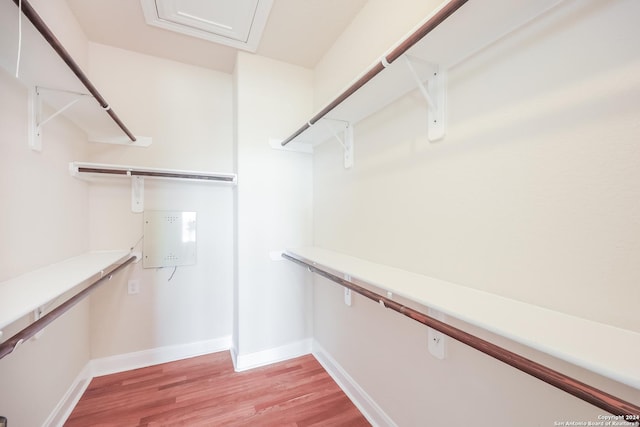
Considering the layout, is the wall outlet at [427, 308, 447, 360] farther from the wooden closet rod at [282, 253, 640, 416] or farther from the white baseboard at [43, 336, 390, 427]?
the white baseboard at [43, 336, 390, 427]

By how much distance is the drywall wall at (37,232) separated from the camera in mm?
1069

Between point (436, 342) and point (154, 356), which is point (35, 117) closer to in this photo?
point (154, 356)

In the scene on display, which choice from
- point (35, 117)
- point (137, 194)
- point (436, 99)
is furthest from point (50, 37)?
point (436, 99)

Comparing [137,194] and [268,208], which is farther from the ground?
[137,194]

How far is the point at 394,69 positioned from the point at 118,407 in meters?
2.51

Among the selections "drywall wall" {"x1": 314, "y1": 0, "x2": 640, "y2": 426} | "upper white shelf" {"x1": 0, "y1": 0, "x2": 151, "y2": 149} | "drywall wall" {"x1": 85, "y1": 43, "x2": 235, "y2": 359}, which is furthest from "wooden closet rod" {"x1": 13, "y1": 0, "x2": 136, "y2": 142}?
"drywall wall" {"x1": 314, "y1": 0, "x2": 640, "y2": 426}

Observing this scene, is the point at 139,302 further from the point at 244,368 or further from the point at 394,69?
the point at 394,69

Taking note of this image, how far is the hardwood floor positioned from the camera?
150cm

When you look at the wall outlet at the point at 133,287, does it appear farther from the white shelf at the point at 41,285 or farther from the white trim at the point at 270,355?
the white trim at the point at 270,355

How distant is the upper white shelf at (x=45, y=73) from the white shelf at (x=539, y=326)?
59.5 inches

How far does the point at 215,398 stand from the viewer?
1671mm

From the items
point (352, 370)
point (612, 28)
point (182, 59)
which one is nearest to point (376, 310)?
point (352, 370)

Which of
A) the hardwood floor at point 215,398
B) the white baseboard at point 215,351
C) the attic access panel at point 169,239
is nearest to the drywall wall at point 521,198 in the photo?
the white baseboard at point 215,351

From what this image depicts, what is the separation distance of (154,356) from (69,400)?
0.53 meters
